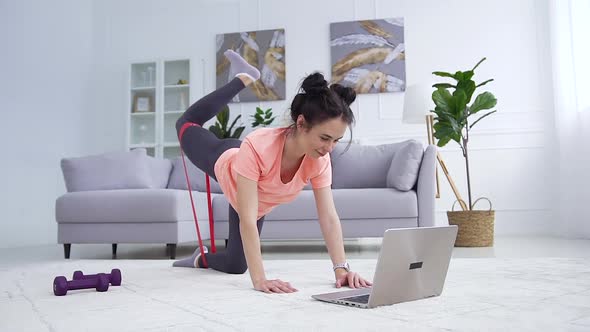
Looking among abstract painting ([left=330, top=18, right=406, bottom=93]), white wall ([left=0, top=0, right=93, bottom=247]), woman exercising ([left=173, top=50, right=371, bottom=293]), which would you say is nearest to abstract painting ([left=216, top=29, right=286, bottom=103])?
abstract painting ([left=330, top=18, right=406, bottom=93])

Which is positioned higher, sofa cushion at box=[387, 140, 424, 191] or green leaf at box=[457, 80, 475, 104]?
green leaf at box=[457, 80, 475, 104]

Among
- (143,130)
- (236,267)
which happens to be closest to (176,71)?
(143,130)

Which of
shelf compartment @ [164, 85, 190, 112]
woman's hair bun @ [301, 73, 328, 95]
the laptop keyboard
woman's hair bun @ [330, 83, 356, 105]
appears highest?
shelf compartment @ [164, 85, 190, 112]

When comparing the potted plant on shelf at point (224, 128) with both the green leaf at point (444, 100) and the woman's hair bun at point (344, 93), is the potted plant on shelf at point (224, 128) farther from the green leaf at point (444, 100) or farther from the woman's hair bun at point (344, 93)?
the woman's hair bun at point (344, 93)

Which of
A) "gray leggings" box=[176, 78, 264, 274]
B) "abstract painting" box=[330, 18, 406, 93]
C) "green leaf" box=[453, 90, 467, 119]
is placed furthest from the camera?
"abstract painting" box=[330, 18, 406, 93]

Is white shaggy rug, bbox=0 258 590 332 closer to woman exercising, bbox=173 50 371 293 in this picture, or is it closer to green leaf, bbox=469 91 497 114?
woman exercising, bbox=173 50 371 293

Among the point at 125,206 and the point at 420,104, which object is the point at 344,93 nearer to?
the point at 125,206

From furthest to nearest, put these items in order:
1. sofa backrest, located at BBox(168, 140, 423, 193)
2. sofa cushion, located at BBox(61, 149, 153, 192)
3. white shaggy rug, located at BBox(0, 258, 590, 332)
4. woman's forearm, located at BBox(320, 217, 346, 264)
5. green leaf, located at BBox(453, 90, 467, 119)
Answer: green leaf, located at BBox(453, 90, 467, 119)
sofa cushion, located at BBox(61, 149, 153, 192)
sofa backrest, located at BBox(168, 140, 423, 193)
woman's forearm, located at BBox(320, 217, 346, 264)
white shaggy rug, located at BBox(0, 258, 590, 332)

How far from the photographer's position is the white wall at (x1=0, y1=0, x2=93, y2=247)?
4805mm

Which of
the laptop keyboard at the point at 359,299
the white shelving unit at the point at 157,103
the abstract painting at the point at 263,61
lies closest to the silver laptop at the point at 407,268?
the laptop keyboard at the point at 359,299

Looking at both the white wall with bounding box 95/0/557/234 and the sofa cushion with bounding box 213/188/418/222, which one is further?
the white wall with bounding box 95/0/557/234

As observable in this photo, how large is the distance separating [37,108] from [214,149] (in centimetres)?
389

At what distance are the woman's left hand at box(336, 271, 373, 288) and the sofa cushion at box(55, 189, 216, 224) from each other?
5.97ft

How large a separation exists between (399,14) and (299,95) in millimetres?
4350
